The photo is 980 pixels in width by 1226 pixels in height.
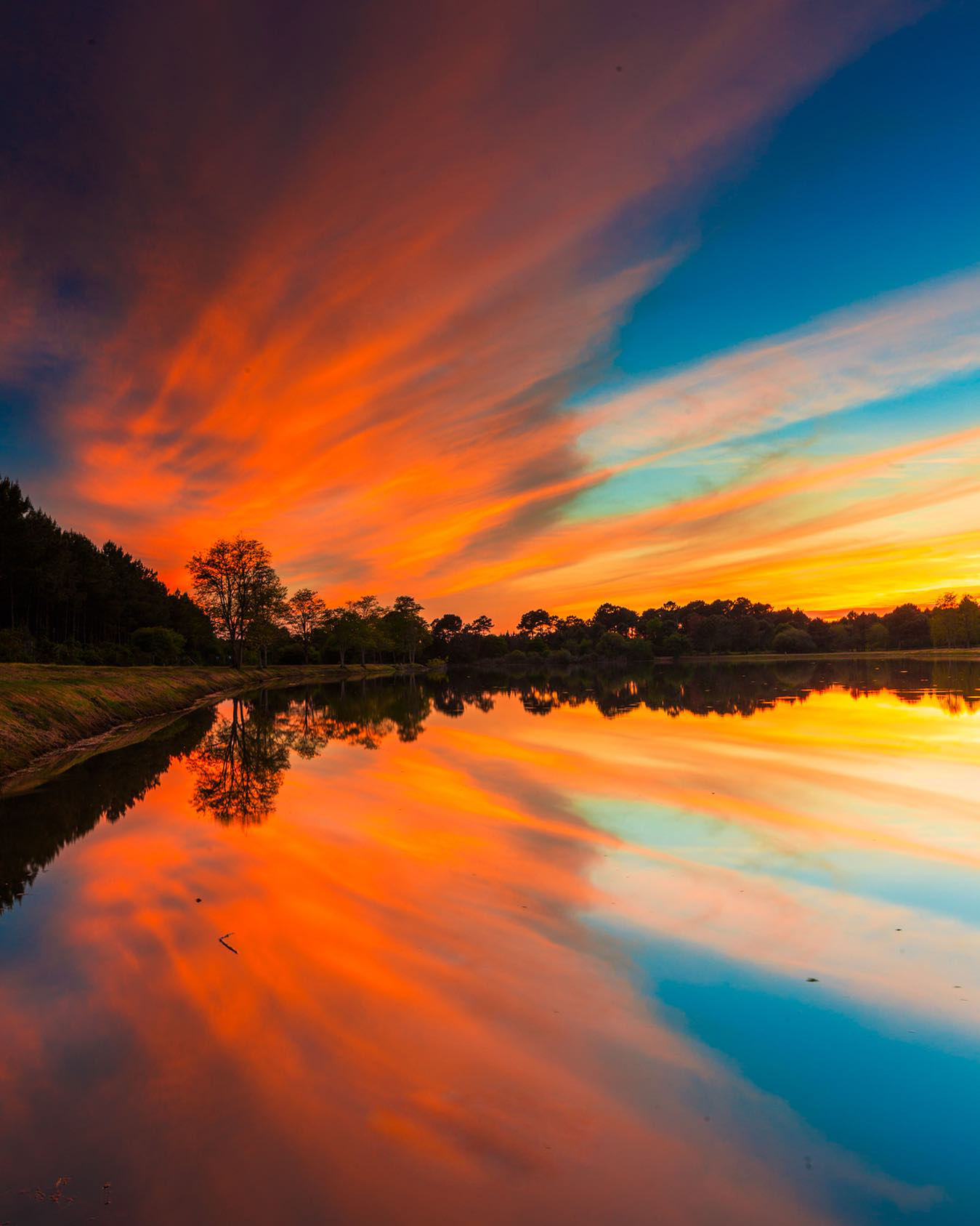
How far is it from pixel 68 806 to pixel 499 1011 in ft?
41.1

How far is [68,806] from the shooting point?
14453 mm

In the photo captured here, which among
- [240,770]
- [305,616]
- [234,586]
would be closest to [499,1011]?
[240,770]

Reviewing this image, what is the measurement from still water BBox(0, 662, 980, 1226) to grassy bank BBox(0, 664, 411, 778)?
8.06m

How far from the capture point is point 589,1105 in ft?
15.5

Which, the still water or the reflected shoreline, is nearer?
the still water

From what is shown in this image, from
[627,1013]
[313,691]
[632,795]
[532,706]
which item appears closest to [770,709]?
[532,706]

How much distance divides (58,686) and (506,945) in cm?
2736

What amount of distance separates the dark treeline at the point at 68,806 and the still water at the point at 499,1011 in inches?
5.4

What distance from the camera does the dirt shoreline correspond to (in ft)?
63.8

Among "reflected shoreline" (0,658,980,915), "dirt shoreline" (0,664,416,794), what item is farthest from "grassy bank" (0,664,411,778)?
"reflected shoreline" (0,658,980,915)

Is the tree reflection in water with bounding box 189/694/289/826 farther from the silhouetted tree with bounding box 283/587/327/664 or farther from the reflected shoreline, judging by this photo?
the silhouetted tree with bounding box 283/587/327/664

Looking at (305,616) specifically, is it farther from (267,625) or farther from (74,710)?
(74,710)

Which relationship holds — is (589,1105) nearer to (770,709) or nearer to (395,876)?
(395,876)

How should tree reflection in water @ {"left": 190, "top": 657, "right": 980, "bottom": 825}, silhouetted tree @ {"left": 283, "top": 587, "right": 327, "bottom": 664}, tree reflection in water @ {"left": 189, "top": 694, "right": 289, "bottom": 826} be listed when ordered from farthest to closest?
silhouetted tree @ {"left": 283, "top": 587, "right": 327, "bottom": 664}, tree reflection in water @ {"left": 190, "top": 657, "right": 980, "bottom": 825}, tree reflection in water @ {"left": 189, "top": 694, "right": 289, "bottom": 826}
